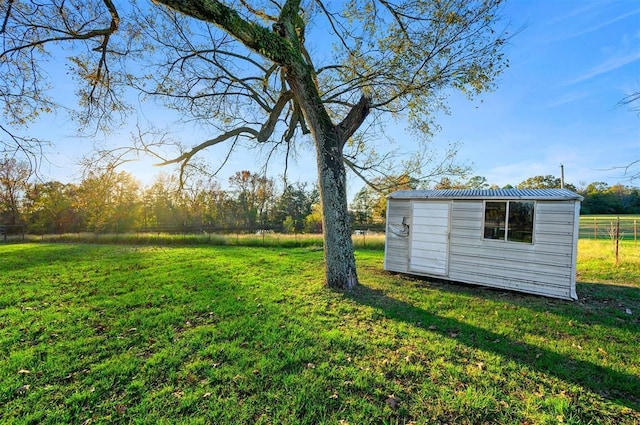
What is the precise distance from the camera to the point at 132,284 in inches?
243

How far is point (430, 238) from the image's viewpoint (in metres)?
6.86

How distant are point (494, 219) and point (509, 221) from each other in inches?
11.1

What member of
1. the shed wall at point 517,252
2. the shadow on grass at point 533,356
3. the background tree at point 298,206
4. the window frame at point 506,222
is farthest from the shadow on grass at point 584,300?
the background tree at point 298,206

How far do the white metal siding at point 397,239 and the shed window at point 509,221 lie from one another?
1.81 m

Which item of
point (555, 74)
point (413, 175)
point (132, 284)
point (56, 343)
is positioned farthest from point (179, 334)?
point (555, 74)

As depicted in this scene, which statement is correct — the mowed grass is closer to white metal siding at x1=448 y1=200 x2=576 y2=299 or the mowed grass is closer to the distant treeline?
white metal siding at x1=448 y1=200 x2=576 y2=299

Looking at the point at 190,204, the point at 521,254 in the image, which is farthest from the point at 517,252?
the point at 190,204

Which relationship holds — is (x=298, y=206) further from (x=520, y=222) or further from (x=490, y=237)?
(x=520, y=222)

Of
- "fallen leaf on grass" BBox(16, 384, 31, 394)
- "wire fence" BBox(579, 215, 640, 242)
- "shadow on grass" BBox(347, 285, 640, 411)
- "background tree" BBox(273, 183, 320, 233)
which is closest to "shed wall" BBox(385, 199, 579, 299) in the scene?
"shadow on grass" BBox(347, 285, 640, 411)

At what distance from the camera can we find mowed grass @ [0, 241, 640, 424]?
2.21 metres

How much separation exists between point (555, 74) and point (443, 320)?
6.48m

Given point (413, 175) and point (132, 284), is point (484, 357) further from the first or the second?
point (132, 284)

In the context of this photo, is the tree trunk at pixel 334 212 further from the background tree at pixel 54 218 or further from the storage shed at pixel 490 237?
the background tree at pixel 54 218

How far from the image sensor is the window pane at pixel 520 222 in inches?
226
